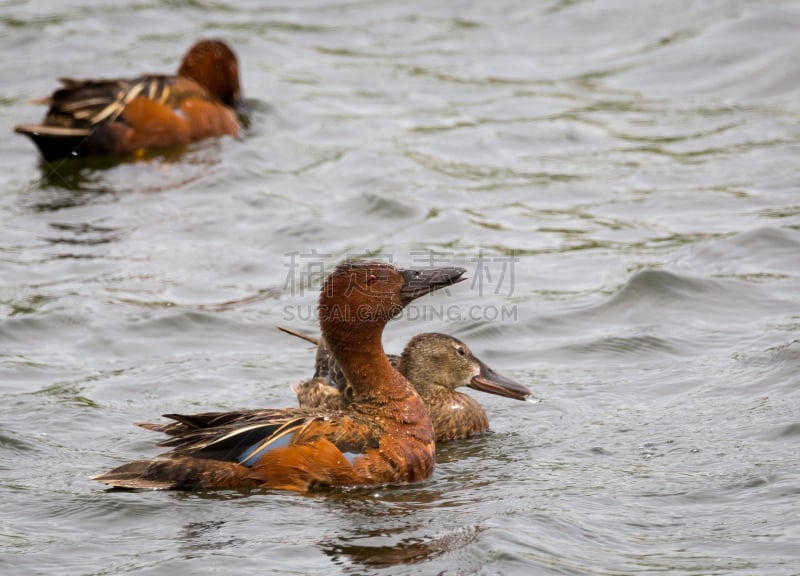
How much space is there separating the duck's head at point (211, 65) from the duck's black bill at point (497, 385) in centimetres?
816

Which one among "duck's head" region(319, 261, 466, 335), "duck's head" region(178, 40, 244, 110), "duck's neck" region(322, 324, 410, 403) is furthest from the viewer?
"duck's head" region(178, 40, 244, 110)

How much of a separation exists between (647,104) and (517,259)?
5.10m

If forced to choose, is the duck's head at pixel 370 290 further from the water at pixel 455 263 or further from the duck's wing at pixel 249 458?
the water at pixel 455 263

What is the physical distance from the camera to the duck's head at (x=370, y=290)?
803 centimetres

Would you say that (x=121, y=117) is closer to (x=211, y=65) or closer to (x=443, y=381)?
(x=211, y=65)

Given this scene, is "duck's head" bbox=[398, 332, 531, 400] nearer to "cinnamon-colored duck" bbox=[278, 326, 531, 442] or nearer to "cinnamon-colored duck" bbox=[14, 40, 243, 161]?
"cinnamon-colored duck" bbox=[278, 326, 531, 442]

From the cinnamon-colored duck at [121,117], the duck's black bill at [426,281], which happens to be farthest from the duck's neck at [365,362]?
the cinnamon-colored duck at [121,117]

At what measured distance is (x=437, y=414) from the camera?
29.9ft

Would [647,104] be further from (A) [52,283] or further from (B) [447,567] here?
(B) [447,567]

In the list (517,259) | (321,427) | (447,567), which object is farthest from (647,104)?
(447,567)

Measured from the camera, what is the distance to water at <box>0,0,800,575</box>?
23.3 feet

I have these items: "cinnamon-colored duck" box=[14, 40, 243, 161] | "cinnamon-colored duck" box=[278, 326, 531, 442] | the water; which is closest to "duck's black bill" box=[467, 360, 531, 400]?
"cinnamon-colored duck" box=[278, 326, 531, 442]

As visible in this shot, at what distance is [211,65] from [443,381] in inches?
325

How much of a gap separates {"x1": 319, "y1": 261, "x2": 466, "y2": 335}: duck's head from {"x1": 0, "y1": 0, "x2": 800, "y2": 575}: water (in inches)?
44.2
